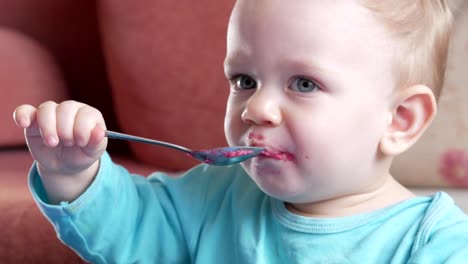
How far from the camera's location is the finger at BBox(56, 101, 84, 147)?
0.65 metres

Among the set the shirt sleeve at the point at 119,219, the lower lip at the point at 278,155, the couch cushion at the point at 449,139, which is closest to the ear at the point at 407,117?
the lower lip at the point at 278,155

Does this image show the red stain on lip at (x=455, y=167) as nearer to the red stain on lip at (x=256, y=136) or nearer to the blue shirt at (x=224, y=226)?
the blue shirt at (x=224, y=226)

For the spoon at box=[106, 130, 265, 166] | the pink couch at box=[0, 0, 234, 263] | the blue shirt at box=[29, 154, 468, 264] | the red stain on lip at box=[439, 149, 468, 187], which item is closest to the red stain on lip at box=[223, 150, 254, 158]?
the spoon at box=[106, 130, 265, 166]

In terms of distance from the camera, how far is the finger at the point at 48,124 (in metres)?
0.64

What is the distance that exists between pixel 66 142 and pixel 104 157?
0.11 m

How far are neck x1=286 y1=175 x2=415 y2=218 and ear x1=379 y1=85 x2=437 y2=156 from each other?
2.1 inches

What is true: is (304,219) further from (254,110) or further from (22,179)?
(22,179)

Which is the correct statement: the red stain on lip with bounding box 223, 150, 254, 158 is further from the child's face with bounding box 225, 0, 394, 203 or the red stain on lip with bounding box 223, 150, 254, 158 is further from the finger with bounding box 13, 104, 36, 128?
the finger with bounding box 13, 104, 36, 128

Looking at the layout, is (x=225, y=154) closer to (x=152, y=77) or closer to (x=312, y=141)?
(x=312, y=141)

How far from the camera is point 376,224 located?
0.72m

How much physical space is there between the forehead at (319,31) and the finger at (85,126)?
0.57 ft

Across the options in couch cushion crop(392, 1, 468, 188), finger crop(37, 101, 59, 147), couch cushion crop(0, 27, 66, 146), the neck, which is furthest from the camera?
couch cushion crop(0, 27, 66, 146)

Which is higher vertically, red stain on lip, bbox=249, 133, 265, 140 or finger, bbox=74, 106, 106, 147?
finger, bbox=74, 106, 106, 147

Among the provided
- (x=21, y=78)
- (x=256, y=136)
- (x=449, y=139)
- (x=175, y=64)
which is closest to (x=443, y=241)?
(x=256, y=136)
